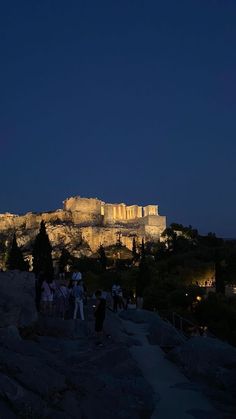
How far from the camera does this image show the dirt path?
7.17 metres

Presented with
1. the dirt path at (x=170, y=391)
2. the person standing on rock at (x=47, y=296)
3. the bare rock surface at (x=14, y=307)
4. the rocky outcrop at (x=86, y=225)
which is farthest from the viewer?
the rocky outcrop at (x=86, y=225)

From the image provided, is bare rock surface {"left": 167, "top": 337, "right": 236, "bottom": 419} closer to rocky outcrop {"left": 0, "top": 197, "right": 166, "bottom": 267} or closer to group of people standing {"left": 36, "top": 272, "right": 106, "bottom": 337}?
group of people standing {"left": 36, "top": 272, "right": 106, "bottom": 337}

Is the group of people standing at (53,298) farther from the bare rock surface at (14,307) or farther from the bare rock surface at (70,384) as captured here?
the bare rock surface at (70,384)

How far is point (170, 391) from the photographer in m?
8.45

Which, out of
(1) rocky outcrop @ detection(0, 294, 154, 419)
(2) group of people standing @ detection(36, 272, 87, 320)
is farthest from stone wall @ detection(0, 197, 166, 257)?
(1) rocky outcrop @ detection(0, 294, 154, 419)

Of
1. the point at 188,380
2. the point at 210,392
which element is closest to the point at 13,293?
the point at 188,380

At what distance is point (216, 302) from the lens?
27.8 metres

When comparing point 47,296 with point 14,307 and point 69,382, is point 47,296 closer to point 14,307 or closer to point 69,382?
point 14,307

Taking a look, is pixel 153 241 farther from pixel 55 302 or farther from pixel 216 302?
pixel 55 302

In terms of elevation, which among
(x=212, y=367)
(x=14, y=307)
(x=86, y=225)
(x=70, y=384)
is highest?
(x=86, y=225)

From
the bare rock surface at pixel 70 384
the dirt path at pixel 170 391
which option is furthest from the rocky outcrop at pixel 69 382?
the dirt path at pixel 170 391

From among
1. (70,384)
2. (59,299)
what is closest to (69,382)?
(70,384)

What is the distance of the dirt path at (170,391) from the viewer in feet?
23.5

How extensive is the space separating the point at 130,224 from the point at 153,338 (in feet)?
359
